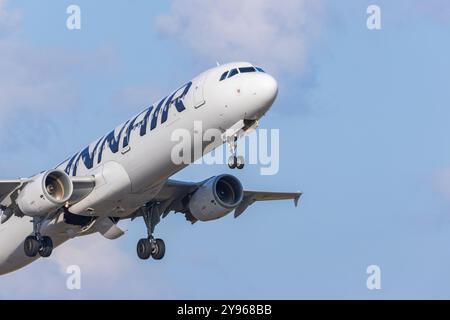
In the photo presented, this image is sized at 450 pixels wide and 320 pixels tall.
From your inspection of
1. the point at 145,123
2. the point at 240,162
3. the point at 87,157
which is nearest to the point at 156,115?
the point at 145,123

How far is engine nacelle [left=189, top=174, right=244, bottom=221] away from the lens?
5275 cm

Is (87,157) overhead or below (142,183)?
overhead

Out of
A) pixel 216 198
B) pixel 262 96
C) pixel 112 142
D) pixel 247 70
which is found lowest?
pixel 216 198

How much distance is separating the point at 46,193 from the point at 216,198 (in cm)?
822

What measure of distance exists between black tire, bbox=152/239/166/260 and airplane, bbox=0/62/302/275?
44mm

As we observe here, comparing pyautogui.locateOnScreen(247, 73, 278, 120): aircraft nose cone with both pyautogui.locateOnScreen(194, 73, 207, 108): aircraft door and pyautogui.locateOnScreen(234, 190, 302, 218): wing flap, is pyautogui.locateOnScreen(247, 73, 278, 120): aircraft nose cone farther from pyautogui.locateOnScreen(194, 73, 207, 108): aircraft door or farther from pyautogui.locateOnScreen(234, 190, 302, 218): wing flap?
pyautogui.locateOnScreen(234, 190, 302, 218): wing flap

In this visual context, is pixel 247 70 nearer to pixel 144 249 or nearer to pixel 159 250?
pixel 159 250

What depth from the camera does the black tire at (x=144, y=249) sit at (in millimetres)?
53250

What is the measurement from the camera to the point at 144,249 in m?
53.3

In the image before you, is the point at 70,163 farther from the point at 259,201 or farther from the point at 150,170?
the point at 259,201

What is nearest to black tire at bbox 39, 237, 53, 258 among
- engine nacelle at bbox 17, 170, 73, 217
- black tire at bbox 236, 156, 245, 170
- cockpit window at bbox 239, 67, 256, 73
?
engine nacelle at bbox 17, 170, 73, 217

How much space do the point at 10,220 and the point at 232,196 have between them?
33.1 feet

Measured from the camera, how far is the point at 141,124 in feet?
156
